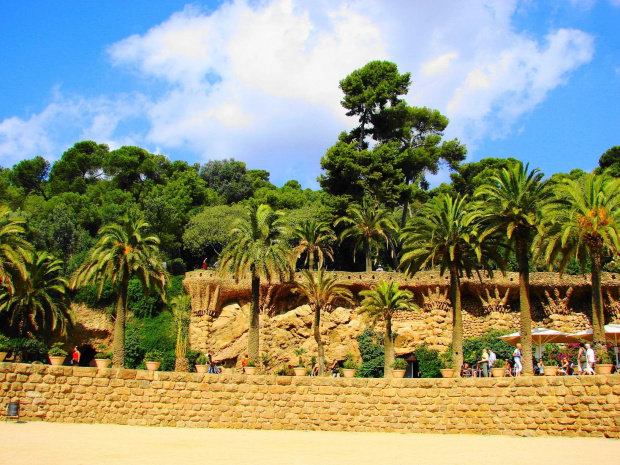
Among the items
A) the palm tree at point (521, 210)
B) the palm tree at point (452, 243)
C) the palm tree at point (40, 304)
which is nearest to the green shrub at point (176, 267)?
the palm tree at point (40, 304)

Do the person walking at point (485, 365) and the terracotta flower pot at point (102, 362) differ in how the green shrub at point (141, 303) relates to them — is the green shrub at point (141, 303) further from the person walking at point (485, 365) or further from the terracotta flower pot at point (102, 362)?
the person walking at point (485, 365)

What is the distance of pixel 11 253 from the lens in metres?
26.6

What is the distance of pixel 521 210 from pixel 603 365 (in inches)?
270

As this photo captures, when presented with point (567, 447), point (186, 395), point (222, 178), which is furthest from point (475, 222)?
point (222, 178)

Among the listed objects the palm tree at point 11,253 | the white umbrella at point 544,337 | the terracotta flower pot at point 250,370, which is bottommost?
the terracotta flower pot at point 250,370

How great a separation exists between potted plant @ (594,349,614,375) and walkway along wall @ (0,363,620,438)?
223cm

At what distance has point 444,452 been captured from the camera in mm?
15562

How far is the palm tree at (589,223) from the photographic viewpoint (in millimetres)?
22234

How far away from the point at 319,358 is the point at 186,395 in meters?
10.7

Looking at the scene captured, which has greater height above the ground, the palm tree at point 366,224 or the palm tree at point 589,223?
the palm tree at point 366,224

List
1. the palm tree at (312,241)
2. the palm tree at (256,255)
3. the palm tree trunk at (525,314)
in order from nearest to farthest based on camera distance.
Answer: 1. the palm tree trunk at (525,314)
2. the palm tree at (256,255)
3. the palm tree at (312,241)

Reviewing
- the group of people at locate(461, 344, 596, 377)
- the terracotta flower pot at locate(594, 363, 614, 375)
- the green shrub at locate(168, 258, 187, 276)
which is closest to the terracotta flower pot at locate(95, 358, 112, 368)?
the group of people at locate(461, 344, 596, 377)

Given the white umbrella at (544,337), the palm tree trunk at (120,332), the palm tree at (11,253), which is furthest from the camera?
the white umbrella at (544,337)

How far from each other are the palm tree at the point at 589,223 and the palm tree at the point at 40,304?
A: 84.6 ft
